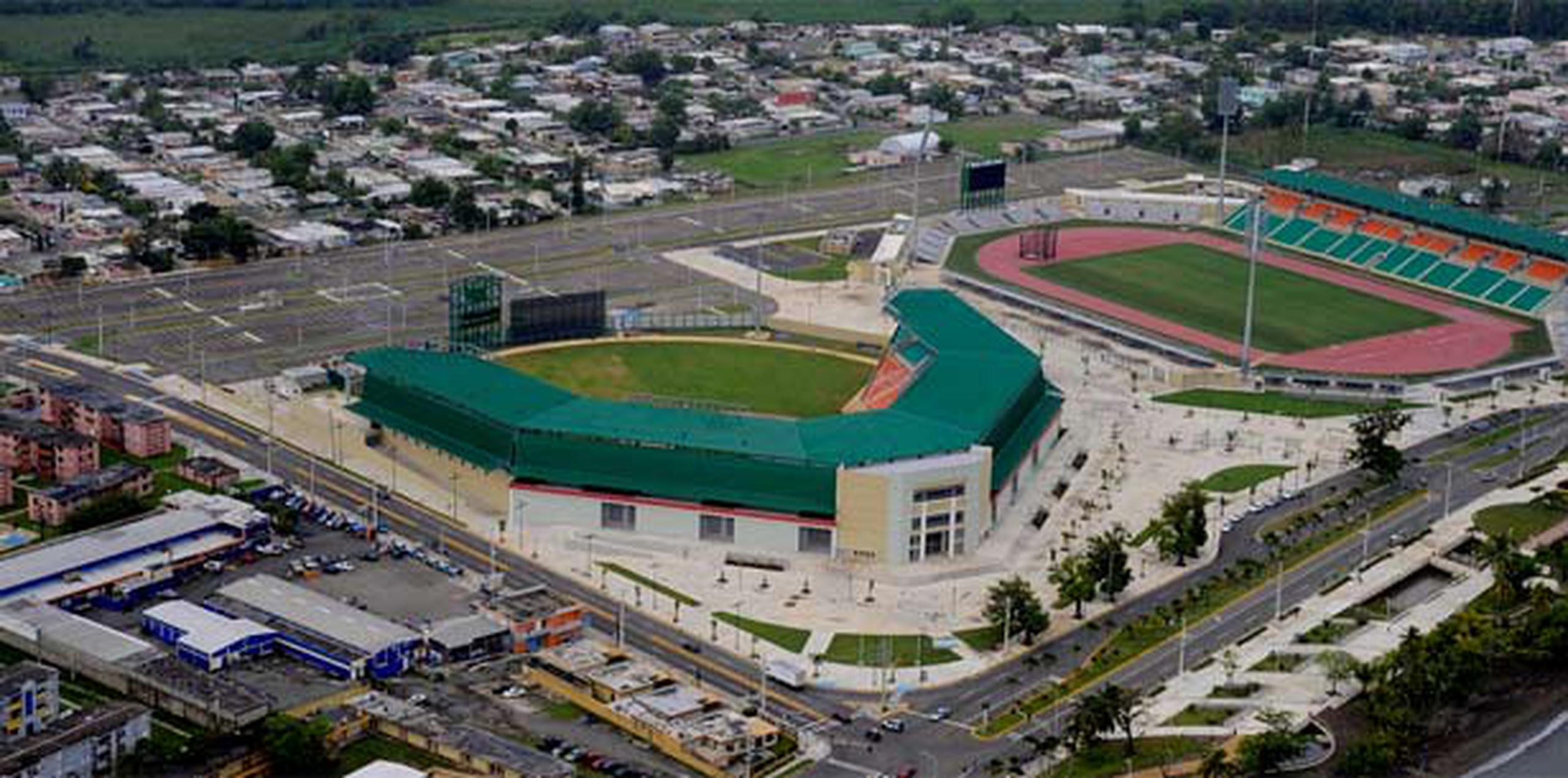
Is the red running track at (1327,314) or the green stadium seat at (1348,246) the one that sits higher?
the green stadium seat at (1348,246)

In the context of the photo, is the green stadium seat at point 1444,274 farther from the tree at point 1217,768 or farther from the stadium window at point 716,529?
the tree at point 1217,768

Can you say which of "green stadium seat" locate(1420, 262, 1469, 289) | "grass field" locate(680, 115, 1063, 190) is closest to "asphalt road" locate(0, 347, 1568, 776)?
"green stadium seat" locate(1420, 262, 1469, 289)

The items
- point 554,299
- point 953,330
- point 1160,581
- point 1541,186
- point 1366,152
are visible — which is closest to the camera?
point 1160,581

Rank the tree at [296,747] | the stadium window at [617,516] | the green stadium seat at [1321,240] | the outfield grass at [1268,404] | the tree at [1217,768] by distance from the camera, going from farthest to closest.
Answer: the green stadium seat at [1321,240] → the outfield grass at [1268,404] → the stadium window at [617,516] → the tree at [1217,768] → the tree at [296,747]

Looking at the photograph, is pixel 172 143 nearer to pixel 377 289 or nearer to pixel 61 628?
pixel 377 289

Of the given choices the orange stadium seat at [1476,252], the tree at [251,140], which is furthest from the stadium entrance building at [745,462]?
the tree at [251,140]

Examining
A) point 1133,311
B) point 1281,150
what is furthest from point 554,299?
point 1281,150
